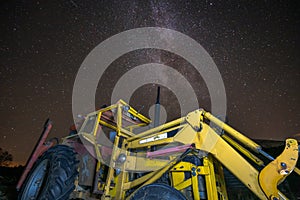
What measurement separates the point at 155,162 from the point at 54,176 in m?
1.81

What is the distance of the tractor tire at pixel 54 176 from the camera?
372cm

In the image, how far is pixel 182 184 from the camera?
3.53m

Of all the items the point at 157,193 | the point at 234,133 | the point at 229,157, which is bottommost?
the point at 157,193

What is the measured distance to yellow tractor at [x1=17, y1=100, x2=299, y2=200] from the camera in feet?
9.09

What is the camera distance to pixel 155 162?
4031mm

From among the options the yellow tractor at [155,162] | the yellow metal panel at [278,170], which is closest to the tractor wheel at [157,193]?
the yellow tractor at [155,162]

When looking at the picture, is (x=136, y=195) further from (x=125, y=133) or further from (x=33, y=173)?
(x=33, y=173)

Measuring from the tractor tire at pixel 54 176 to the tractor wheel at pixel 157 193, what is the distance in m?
1.38

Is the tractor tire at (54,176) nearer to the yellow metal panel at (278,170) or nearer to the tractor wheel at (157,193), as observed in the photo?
the tractor wheel at (157,193)

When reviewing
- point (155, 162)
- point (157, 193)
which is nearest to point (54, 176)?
point (155, 162)

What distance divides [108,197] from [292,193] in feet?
15.7

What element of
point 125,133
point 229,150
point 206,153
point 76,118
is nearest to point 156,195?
point 206,153

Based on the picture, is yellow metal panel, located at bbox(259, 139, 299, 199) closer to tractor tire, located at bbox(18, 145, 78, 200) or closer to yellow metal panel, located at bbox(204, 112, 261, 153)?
yellow metal panel, located at bbox(204, 112, 261, 153)

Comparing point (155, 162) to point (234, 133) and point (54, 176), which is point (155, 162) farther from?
point (54, 176)
